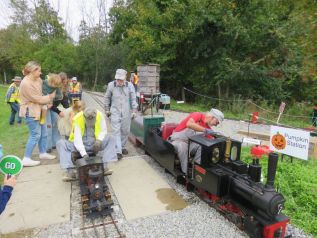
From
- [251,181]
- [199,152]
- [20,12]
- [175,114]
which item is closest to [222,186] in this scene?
[251,181]

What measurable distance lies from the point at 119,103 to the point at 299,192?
370 cm

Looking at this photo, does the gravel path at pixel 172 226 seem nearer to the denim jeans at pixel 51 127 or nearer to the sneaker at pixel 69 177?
the sneaker at pixel 69 177

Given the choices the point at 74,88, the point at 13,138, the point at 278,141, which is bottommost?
the point at 13,138

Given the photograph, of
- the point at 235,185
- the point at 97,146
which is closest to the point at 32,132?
the point at 97,146

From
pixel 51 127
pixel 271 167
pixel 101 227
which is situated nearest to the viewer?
pixel 271 167

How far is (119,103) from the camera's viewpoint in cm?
560

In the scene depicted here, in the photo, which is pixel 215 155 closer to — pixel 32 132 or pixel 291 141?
pixel 291 141

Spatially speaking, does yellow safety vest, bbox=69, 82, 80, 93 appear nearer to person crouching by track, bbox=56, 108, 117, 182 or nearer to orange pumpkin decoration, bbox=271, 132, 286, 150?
person crouching by track, bbox=56, 108, 117, 182

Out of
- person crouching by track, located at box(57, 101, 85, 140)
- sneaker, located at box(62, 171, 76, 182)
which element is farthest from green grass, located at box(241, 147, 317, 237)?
person crouching by track, located at box(57, 101, 85, 140)

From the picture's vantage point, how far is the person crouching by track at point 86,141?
4316mm

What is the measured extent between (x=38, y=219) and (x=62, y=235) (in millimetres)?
572

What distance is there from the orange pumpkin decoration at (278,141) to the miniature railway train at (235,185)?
1.67m

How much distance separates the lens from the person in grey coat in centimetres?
557

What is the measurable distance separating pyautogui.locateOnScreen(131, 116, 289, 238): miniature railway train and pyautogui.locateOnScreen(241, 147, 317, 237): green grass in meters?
0.80
